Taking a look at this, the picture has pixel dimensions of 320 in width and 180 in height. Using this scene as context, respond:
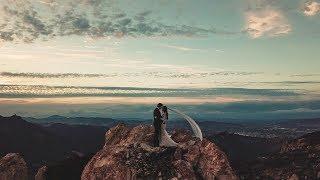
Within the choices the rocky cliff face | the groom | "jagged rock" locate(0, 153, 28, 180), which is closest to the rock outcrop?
the rocky cliff face

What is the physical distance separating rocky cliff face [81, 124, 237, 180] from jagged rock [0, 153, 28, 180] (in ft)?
89.1

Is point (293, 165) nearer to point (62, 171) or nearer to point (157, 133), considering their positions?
point (157, 133)

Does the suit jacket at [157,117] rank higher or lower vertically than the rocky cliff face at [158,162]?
higher

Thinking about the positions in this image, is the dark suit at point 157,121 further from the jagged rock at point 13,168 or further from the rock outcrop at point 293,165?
the jagged rock at point 13,168

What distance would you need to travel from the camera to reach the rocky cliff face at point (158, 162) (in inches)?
1911

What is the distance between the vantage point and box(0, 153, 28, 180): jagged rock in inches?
2857

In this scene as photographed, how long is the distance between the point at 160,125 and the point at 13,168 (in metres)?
35.1

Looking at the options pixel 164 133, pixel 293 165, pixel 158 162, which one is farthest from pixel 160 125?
pixel 293 165

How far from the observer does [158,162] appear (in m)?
49.5

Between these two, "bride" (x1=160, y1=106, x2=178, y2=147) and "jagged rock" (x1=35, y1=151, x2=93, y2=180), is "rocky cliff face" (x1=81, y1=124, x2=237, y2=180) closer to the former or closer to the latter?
"bride" (x1=160, y1=106, x2=178, y2=147)

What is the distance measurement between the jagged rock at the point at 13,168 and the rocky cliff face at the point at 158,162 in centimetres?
2716

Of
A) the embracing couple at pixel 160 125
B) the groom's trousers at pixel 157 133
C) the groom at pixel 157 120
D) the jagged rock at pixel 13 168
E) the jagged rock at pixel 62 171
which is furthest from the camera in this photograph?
the jagged rock at pixel 13 168

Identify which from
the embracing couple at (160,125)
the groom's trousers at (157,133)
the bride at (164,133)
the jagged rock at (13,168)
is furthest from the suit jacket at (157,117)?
the jagged rock at (13,168)

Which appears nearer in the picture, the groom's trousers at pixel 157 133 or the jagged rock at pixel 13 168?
the groom's trousers at pixel 157 133
